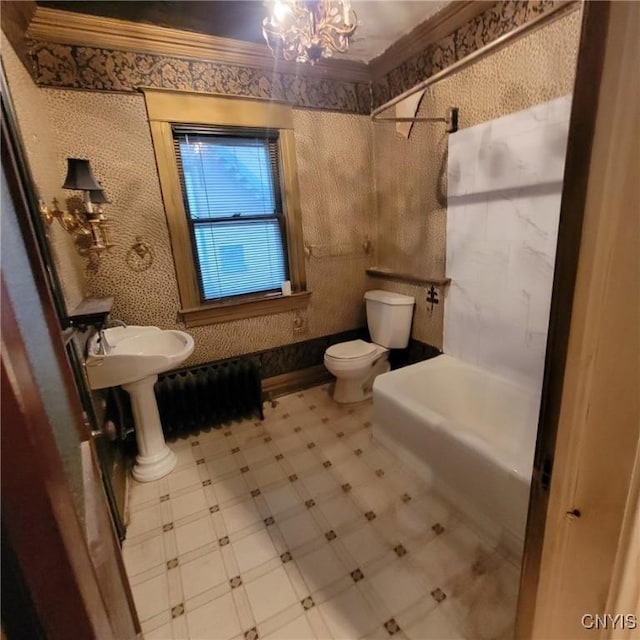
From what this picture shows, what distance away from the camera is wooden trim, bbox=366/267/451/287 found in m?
2.38

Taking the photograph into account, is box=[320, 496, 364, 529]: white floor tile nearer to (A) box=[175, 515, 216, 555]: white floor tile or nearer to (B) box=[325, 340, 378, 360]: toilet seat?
(A) box=[175, 515, 216, 555]: white floor tile

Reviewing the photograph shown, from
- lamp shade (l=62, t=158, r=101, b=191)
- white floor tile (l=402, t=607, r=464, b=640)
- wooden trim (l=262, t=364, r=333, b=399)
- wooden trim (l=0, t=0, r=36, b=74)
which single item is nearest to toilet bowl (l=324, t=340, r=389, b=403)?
wooden trim (l=262, t=364, r=333, b=399)

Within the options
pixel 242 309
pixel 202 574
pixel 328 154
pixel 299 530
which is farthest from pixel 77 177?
pixel 299 530

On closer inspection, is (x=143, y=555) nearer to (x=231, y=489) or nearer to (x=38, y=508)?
(x=231, y=489)

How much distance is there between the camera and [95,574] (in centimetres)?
50

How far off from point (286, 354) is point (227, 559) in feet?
5.26

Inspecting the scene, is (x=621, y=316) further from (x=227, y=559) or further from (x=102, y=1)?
(x=102, y=1)

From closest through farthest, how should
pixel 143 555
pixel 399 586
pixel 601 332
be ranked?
pixel 601 332
pixel 399 586
pixel 143 555

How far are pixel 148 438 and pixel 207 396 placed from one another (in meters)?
0.46

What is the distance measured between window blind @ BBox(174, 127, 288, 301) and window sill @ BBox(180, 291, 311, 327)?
0.10 m

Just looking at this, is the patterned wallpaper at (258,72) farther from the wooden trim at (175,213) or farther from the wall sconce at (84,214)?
the wall sconce at (84,214)

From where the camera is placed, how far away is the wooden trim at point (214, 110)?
2.10 metres

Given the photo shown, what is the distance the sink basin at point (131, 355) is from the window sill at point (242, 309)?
325 mm

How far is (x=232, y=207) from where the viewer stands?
247 cm
